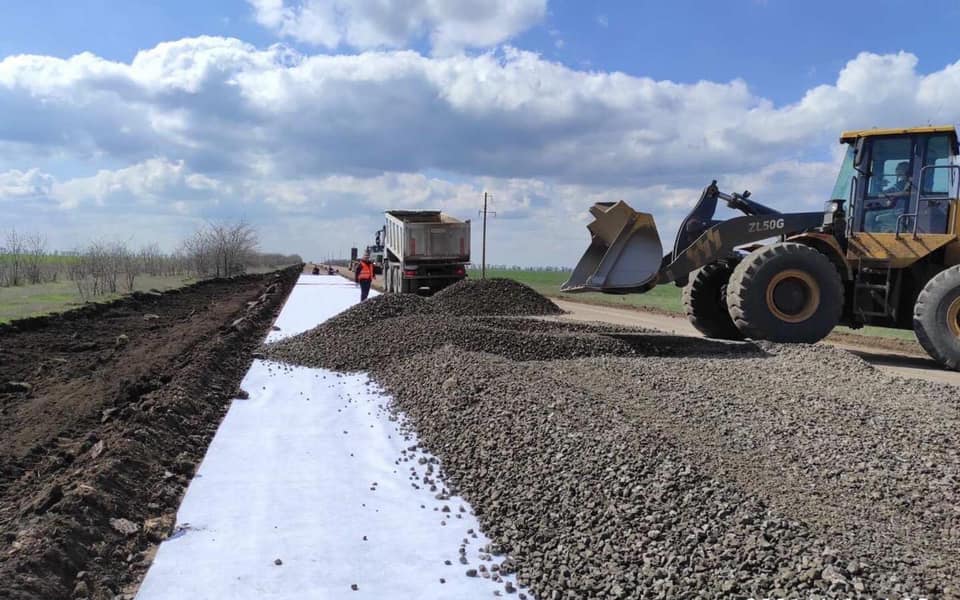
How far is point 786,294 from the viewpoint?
1105cm

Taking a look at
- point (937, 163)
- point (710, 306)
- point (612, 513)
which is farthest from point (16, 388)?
point (937, 163)

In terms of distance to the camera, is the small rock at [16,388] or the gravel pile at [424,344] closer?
the small rock at [16,388]

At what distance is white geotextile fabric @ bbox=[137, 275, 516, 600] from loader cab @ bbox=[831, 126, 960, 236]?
27.9 ft

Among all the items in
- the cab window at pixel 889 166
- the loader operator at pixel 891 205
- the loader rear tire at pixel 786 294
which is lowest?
the loader rear tire at pixel 786 294

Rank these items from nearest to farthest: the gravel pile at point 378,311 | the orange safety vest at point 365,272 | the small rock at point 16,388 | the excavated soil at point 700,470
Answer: the excavated soil at point 700,470 < the small rock at point 16,388 < the gravel pile at point 378,311 < the orange safety vest at point 365,272

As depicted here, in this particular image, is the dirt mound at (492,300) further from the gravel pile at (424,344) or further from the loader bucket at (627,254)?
the loader bucket at (627,254)

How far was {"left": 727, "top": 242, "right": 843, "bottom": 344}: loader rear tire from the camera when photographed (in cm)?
1087

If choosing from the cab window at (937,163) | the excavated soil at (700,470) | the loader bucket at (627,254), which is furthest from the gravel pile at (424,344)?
the cab window at (937,163)

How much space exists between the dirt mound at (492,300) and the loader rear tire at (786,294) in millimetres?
7815

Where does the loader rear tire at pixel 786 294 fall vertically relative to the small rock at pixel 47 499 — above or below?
above

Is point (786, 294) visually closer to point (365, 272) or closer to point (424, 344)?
point (424, 344)

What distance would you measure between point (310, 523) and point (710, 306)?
1027 cm

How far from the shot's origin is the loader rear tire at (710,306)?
42.9 feet

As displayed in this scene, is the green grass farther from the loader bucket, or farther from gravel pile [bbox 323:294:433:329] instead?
the loader bucket
